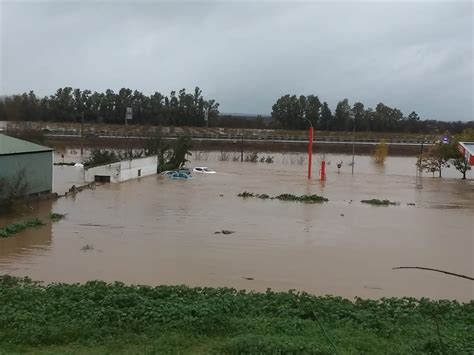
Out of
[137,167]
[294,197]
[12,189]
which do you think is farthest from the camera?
[137,167]

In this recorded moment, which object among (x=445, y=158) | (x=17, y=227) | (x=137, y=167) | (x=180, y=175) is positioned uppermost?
(x=445, y=158)

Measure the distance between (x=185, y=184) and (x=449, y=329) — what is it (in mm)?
31510

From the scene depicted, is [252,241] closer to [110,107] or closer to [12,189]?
[12,189]

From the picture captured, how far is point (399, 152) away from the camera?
8456 cm

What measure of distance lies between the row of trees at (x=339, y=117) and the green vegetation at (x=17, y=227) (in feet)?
363

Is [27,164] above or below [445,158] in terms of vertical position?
below

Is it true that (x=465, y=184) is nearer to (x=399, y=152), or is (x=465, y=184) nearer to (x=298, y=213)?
(x=298, y=213)

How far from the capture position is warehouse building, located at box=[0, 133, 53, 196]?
1008 inches

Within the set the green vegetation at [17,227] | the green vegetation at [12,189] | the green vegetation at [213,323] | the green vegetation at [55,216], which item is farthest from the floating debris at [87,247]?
the green vegetation at [12,189]

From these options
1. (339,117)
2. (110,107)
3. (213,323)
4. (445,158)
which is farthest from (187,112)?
(213,323)

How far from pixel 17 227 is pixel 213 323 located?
14.5 m

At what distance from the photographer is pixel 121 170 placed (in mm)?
39594

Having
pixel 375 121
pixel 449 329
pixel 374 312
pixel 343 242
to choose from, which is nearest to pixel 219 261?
pixel 343 242

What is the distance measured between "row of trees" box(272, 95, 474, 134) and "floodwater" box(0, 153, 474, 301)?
9499cm
